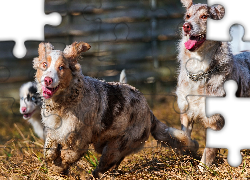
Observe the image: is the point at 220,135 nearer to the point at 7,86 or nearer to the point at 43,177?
the point at 43,177

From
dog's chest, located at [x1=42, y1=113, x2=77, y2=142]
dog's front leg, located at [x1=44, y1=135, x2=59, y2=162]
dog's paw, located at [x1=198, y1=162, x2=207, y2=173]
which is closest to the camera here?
dog's chest, located at [x1=42, y1=113, x2=77, y2=142]

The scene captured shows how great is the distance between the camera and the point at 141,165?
5461 millimetres

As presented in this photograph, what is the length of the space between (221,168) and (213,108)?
1090 mm

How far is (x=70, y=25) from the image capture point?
6.79 m

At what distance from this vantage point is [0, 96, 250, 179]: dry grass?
4.86 m

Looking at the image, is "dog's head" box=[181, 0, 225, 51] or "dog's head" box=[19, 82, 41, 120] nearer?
"dog's head" box=[181, 0, 225, 51]

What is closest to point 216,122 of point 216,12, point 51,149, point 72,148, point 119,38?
point 216,12

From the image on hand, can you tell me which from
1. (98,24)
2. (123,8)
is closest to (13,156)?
(98,24)

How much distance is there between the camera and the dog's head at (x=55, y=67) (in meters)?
4.28

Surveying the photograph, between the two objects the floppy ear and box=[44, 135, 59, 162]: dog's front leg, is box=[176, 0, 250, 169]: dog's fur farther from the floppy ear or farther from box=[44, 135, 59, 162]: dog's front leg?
box=[44, 135, 59, 162]: dog's front leg

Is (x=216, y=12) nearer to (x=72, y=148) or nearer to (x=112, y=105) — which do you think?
(x=112, y=105)
